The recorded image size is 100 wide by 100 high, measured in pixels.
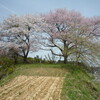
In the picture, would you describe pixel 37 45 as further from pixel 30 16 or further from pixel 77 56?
pixel 77 56

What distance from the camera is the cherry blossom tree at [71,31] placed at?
1116cm

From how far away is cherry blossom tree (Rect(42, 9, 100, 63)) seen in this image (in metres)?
11.2

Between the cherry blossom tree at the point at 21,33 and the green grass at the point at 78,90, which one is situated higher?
the cherry blossom tree at the point at 21,33

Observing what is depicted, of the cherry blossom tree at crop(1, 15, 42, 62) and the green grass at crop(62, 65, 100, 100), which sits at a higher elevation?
the cherry blossom tree at crop(1, 15, 42, 62)

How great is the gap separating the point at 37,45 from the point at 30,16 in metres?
3.08

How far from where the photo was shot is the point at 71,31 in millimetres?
11906

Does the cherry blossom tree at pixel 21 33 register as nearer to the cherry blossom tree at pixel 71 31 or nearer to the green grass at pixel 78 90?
the cherry blossom tree at pixel 71 31

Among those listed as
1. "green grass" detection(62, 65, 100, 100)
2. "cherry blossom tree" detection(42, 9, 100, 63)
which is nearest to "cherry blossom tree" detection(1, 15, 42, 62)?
"cherry blossom tree" detection(42, 9, 100, 63)

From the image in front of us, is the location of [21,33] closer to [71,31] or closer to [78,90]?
[71,31]

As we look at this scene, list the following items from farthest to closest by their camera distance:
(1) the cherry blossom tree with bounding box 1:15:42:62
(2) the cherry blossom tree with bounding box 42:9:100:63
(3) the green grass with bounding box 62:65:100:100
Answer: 1. (1) the cherry blossom tree with bounding box 1:15:42:62
2. (2) the cherry blossom tree with bounding box 42:9:100:63
3. (3) the green grass with bounding box 62:65:100:100

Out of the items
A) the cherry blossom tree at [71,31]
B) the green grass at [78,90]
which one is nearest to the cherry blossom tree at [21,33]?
the cherry blossom tree at [71,31]

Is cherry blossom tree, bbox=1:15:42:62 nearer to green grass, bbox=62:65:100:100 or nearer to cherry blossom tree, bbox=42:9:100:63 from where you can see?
cherry blossom tree, bbox=42:9:100:63

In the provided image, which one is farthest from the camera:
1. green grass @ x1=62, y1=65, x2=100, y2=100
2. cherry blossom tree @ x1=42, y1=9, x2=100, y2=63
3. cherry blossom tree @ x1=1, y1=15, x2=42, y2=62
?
cherry blossom tree @ x1=1, y1=15, x2=42, y2=62

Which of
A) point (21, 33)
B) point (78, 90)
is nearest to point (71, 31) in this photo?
point (21, 33)
